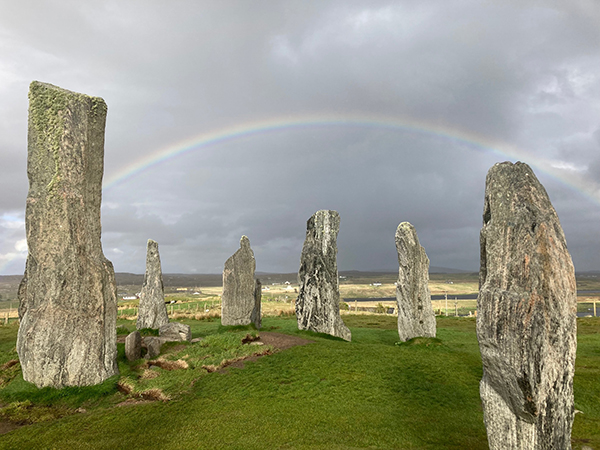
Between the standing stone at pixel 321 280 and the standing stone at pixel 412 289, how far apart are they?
3.08m

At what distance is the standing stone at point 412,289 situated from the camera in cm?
2033

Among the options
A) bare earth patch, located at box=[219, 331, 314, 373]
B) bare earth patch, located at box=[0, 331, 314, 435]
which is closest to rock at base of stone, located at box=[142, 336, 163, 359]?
bare earth patch, located at box=[0, 331, 314, 435]

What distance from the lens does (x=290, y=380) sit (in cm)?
1245

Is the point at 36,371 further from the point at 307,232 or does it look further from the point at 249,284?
the point at 307,232

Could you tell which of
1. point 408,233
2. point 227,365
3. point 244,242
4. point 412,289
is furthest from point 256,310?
point 408,233

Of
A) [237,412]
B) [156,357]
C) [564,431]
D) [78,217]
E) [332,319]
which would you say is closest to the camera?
[564,431]

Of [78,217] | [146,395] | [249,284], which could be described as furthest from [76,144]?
[249,284]

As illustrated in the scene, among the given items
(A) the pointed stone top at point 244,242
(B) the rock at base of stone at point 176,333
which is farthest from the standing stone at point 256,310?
(B) the rock at base of stone at point 176,333

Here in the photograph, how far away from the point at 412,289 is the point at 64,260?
15605 mm

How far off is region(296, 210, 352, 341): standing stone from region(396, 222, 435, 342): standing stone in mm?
3083

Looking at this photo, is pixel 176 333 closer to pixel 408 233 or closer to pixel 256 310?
pixel 256 310

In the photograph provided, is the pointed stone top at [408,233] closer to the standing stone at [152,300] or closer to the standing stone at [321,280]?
the standing stone at [321,280]

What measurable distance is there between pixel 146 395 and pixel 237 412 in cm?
303

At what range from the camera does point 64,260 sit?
12.0 m
